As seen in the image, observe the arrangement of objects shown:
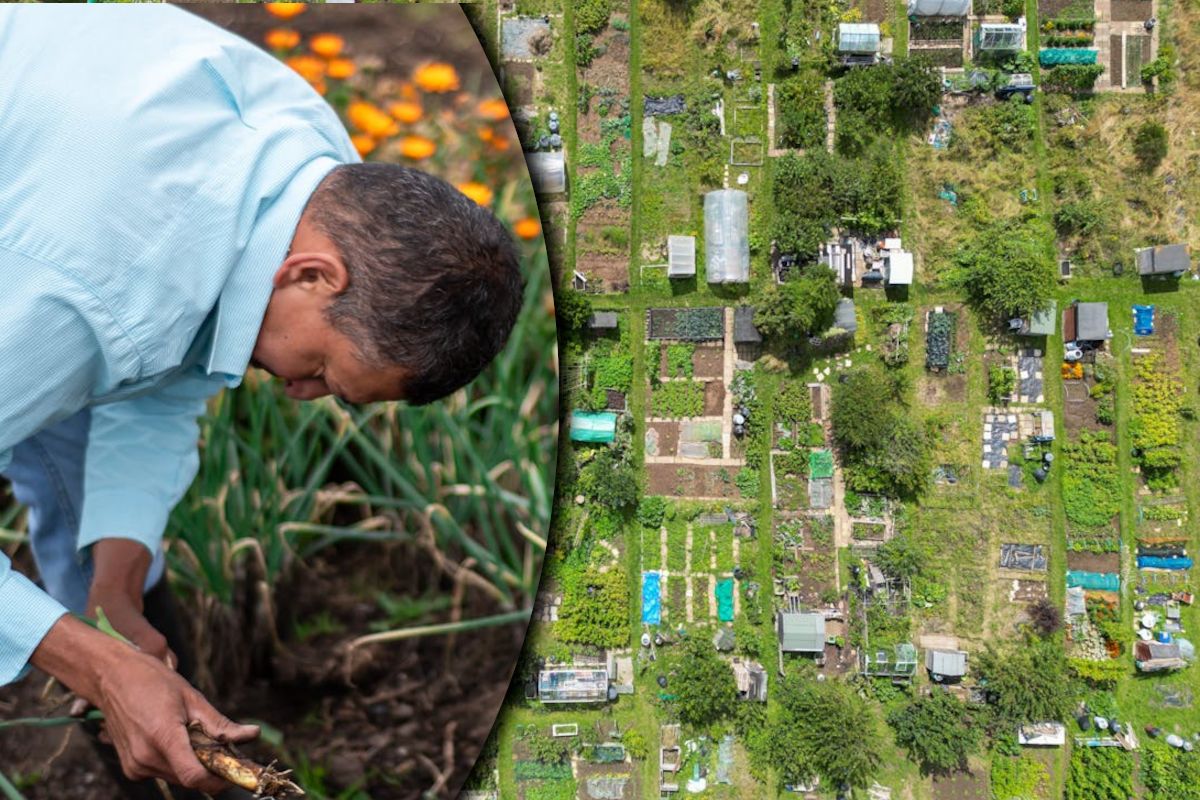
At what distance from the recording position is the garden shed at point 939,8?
3.09 metres

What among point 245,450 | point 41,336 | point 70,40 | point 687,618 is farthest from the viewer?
point 687,618

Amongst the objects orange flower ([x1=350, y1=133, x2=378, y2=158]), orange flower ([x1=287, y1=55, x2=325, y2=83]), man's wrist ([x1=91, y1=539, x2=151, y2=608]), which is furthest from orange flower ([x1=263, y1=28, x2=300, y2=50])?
man's wrist ([x1=91, y1=539, x2=151, y2=608])

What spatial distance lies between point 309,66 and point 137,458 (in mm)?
1721

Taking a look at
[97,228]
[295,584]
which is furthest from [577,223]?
[97,228]

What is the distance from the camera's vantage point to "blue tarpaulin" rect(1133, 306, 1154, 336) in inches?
123

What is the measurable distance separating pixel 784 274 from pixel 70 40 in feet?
8.04

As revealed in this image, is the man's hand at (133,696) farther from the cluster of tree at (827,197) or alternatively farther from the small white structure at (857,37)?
the small white structure at (857,37)


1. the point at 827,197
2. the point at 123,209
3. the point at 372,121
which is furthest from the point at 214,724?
the point at 827,197

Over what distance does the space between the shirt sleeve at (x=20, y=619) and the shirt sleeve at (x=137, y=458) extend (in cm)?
48

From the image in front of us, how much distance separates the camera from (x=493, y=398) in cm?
254

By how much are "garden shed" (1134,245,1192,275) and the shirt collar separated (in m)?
3.29

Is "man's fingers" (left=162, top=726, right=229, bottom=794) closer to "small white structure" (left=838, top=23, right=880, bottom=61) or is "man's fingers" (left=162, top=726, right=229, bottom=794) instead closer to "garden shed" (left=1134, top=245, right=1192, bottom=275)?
"small white structure" (left=838, top=23, right=880, bottom=61)

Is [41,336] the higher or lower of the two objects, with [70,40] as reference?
lower

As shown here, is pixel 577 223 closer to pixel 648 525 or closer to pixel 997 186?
pixel 648 525
